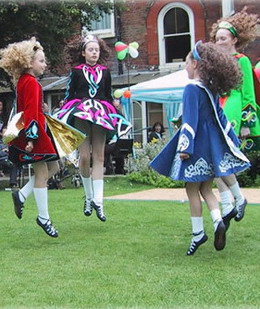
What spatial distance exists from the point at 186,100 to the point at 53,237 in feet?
→ 6.42

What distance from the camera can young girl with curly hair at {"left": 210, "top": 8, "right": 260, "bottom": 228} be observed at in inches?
209

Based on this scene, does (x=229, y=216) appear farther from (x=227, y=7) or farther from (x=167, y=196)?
(x=227, y=7)

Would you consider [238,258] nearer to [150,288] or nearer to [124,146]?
[150,288]

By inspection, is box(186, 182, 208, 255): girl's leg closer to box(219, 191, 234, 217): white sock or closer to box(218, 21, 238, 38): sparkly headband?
box(219, 191, 234, 217): white sock

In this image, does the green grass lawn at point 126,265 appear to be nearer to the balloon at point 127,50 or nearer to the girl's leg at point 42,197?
the girl's leg at point 42,197

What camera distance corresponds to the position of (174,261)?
459cm

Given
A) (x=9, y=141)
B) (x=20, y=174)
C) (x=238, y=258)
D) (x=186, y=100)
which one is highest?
(x=186, y=100)

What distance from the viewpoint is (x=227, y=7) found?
18219 millimetres

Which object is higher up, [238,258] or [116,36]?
[116,36]

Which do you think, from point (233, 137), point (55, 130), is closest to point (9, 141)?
point (55, 130)

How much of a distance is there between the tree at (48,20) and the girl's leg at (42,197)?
27.6 feet

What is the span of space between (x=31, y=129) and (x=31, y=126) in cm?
3

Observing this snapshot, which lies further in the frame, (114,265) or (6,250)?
(6,250)

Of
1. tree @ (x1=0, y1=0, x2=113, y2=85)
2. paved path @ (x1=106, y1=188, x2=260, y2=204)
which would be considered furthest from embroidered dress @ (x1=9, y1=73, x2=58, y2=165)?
tree @ (x1=0, y1=0, x2=113, y2=85)
